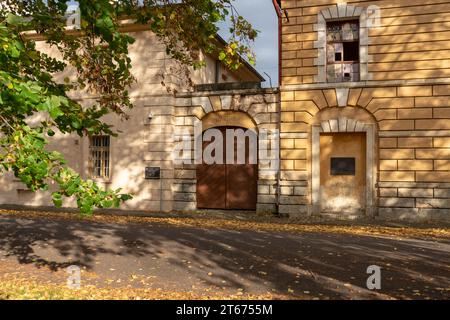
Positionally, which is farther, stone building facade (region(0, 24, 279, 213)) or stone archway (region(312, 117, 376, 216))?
stone building facade (region(0, 24, 279, 213))

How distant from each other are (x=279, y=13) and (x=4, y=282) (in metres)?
12.9

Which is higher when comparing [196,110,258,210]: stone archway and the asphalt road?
[196,110,258,210]: stone archway

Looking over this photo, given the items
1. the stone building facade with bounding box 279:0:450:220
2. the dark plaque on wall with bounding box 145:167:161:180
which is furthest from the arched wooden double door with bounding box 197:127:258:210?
the dark plaque on wall with bounding box 145:167:161:180

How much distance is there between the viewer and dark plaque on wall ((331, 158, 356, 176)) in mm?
14469

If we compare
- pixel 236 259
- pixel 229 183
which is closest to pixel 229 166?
pixel 229 183

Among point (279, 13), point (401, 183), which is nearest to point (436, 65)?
point (401, 183)

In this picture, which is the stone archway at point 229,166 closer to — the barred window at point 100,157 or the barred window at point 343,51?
the barred window at point 343,51

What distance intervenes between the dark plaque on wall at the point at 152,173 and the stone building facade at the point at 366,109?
16.3ft

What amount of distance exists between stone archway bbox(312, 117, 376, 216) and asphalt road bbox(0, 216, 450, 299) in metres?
4.29

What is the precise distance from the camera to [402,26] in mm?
13688

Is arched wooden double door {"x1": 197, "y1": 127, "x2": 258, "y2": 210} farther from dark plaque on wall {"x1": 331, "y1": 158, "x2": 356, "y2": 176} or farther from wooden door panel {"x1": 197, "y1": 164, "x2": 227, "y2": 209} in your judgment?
dark plaque on wall {"x1": 331, "y1": 158, "x2": 356, "y2": 176}

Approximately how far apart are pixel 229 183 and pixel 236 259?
8.57m

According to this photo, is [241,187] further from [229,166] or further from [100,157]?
[100,157]

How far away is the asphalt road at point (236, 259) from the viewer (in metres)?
5.79
